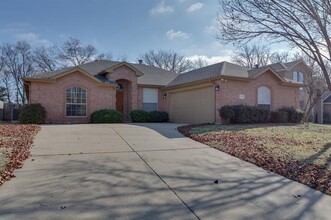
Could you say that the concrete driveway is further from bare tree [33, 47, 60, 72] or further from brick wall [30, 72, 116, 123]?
bare tree [33, 47, 60, 72]

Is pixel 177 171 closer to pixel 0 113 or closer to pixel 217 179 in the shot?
pixel 217 179

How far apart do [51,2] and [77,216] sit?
13.6 metres

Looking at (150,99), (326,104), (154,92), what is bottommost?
(326,104)

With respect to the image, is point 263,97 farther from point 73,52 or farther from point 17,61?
point 17,61

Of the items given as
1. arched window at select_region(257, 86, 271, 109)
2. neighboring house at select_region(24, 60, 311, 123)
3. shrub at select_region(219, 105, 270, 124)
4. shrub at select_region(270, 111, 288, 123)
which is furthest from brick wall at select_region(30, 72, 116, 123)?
shrub at select_region(270, 111, 288, 123)

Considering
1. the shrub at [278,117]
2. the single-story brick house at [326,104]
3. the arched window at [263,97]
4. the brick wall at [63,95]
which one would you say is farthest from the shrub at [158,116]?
the single-story brick house at [326,104]

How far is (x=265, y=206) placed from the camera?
4.32 meters

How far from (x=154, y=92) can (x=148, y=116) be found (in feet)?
9.79

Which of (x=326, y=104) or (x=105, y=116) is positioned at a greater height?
(x=326, y=104)

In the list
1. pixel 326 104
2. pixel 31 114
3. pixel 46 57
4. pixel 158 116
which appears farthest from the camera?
pixel 46 57

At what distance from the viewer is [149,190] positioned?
4797 mm

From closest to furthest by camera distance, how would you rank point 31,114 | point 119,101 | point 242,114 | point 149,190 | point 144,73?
point 149,190
point 31,114
point 242,114
point 119,101
point 144,73

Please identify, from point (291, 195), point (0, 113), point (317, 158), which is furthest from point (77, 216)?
point (0, 113)

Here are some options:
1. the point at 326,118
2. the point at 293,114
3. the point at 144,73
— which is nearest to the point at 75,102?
the point at 144,73
